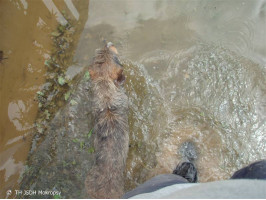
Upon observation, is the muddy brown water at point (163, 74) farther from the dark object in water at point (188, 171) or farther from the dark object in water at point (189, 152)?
the dark object in water at point (188, 171)

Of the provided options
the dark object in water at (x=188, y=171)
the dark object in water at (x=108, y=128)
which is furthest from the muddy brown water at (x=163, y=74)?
the dark object in water at (x=108, y=128)

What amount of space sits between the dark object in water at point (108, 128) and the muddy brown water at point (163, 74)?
70cm

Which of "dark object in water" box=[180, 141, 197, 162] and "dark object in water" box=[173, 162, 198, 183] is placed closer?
"dark object in water" box=[173, 162, 198, 183]

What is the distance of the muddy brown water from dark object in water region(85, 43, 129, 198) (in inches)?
27.7

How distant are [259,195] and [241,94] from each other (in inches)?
116

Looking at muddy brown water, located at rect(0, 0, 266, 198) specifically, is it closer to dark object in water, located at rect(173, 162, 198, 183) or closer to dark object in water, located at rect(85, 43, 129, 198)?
dark object in water, located at rect(173, 162, 198, 183)

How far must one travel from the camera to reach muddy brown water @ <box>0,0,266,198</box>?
4129 mm

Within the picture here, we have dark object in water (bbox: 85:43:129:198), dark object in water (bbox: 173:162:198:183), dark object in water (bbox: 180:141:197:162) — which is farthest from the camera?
dark object in water (bbox: 180:141:197:162)

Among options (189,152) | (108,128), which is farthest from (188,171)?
(108,128)

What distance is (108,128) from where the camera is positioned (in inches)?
141

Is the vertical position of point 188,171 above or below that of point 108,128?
below

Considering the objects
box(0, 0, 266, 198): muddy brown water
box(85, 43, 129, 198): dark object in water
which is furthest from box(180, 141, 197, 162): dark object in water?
box(85, 43, 129, 198): dark object in water

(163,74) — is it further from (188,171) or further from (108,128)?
(188,171)

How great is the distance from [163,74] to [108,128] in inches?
65.1
